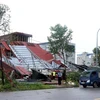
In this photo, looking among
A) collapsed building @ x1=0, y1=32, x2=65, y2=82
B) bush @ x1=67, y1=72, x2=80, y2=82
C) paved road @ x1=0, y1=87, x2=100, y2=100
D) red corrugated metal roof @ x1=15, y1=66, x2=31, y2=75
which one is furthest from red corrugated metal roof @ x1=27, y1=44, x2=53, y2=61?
paved road @ x1=0, y1=87, x2=100, y2=100

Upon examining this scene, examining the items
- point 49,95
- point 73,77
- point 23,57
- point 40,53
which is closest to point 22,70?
point 23,57

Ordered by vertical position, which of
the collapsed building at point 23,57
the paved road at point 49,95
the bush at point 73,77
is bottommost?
the paved road at point 49,95

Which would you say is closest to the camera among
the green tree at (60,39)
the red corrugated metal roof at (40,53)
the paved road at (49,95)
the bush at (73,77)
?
the paved road at (49,95)

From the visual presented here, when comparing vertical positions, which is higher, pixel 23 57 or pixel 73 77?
pixel 23 57

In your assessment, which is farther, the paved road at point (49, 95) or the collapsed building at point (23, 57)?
the collapsed building at point (23, 57)

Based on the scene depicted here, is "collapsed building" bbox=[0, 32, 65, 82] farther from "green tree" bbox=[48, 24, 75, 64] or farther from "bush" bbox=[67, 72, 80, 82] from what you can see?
"bush" bbox=[67, 72, 80, 82]

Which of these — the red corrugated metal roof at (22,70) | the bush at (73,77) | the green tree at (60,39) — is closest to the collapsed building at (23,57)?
the red corrugated metal roof at (22,70)

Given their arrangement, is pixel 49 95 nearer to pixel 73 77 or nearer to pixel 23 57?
pixel 73 77

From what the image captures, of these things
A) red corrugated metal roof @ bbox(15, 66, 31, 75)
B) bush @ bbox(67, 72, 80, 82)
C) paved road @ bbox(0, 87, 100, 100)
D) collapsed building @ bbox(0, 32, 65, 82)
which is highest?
collapsed building @ bbox(0, 32, 65, 82)

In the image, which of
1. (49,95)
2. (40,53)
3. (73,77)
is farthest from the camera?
Answer: (40,53)

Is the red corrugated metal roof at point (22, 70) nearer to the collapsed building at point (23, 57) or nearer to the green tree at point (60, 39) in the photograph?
the collapsed building at point (23, 57)

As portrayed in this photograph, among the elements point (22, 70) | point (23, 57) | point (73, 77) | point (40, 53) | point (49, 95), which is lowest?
point (49, 95)

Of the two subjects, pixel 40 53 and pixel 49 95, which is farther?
pixel 40 53

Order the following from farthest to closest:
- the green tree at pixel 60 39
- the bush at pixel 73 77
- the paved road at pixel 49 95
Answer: the green tree at pixel 60 39
the bush at pixel 73 77
the paved road at pixel 49 95
